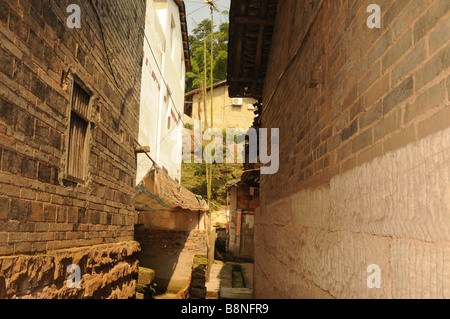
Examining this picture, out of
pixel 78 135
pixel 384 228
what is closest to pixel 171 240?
pixel 78 135

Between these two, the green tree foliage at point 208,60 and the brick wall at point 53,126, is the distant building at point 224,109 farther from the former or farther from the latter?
the brick wall at point 53,126

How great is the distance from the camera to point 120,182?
6.25m

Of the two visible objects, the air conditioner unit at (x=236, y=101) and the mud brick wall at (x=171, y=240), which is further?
the air conditioner unit at (x=236, y=101)

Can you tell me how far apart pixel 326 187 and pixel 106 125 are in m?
3.58

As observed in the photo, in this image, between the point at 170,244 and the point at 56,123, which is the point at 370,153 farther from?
the point at 170,244

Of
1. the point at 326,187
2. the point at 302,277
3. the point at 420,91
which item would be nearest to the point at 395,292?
the point at 420,91

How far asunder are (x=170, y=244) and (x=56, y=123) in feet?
30.1

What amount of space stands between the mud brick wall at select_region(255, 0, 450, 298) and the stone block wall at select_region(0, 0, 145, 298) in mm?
2542

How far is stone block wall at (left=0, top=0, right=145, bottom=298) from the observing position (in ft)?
9.93

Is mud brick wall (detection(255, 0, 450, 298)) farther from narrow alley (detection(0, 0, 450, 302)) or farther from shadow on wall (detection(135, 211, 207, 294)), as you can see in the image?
shadow on wall (detection(135, 211, 207, 294))

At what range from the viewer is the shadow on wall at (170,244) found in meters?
12.1

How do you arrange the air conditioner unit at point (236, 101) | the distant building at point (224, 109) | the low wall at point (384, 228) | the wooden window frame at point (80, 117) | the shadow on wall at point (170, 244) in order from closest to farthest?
1. the low wall at point (384, 228)
2. the wooden window frame at point (80, 117)
3. the shadow on wall at point (170, 244)
4. the distant building at point (224, 109)
5. the air conditioner unit at point (236, 101)

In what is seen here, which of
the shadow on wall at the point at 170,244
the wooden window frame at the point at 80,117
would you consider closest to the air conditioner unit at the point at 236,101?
the shadow on wall at the point at 170,244

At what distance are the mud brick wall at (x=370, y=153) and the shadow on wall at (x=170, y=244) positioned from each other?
8.27 metres
